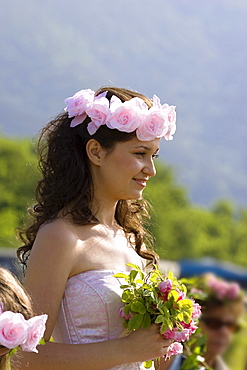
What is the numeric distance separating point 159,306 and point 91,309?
268 mm

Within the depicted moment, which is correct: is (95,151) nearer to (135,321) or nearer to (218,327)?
(135,321)

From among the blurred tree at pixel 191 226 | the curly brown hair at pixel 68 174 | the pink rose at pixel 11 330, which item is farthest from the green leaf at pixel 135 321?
the blurred tree at pixel 191 226

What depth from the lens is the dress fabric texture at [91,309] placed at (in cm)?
269

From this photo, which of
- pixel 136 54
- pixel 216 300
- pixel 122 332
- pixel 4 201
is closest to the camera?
pixel 122 332

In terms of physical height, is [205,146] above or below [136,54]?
below

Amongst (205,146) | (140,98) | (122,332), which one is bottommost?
(122,332)

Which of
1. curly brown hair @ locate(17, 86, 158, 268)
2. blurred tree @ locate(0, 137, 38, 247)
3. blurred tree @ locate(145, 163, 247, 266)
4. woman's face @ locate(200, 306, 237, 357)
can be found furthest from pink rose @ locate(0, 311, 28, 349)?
blurred tree @ locate(145, 163, 247, 266)

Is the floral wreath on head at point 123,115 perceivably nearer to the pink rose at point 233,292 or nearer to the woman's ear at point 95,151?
the woman's ear at point 95,151

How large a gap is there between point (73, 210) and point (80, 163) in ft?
0.66

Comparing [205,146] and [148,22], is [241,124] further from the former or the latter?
[148,22]

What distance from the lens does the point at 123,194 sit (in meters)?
2.86

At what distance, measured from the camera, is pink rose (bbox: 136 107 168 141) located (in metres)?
2.82

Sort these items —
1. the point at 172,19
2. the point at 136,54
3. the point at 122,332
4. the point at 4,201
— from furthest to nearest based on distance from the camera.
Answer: the point at 136,54, the point at 172,19, the point at 4,201, the point at 122,332

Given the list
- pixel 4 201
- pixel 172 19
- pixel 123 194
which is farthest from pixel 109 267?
pixel 172 19
